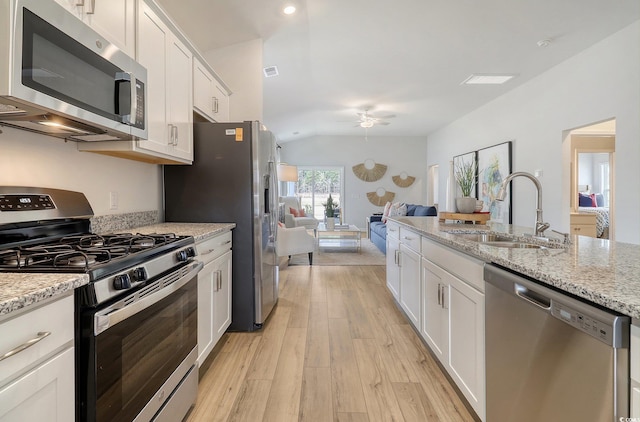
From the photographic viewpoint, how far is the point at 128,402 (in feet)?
3.61

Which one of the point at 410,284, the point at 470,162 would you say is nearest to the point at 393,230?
the point at 410,284

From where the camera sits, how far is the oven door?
3.08 ft

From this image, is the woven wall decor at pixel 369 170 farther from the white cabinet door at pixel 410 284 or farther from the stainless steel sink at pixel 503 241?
the stainless steel sink at pixel 503 241

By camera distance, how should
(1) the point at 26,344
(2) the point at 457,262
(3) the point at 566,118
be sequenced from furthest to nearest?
1. (3) the point at 566,118
2. (2) the point at 457,262
3. (1) the point at 26,344

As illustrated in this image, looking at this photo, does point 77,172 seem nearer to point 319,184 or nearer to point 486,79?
point 486,79

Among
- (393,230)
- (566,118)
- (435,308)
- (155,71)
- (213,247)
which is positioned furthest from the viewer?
(566,118)

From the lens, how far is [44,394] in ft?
2.65

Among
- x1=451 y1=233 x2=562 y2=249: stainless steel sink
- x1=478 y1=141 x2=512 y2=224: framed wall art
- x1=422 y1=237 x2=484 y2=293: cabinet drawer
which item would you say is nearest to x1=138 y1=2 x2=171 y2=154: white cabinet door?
x1=422 y1=237 x2=484 y2=293: cabinet drawer

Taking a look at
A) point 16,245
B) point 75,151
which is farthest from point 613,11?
point 16,245

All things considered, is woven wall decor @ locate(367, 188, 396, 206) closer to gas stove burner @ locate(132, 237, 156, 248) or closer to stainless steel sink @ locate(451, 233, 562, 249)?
stainless steel sink @ locate(451, 233, 562, 249)

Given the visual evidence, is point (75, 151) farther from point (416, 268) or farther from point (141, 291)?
point (416, 268)

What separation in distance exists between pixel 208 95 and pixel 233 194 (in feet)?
3.04

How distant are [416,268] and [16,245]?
7.37 feet

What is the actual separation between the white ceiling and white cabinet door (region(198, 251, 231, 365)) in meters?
2.14
